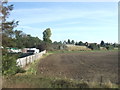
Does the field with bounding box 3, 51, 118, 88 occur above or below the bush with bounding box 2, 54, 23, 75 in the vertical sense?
below

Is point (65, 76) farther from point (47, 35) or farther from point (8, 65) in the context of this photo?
point (47, 35)

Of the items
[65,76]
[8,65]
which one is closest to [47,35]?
[65,76]

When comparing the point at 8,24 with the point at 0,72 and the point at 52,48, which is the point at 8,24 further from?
the point at 52,48

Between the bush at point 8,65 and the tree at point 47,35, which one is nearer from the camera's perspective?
the bush at point 8,65

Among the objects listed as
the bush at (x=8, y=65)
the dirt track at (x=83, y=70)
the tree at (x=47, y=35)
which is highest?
the tree at (x=47, y=35)

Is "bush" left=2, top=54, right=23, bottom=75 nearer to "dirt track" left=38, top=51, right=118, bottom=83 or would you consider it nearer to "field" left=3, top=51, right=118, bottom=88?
"field" left=3, top=51, right=118, bottom=88

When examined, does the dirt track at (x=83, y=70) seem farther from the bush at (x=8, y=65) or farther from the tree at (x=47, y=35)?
the tree at (x=47, y=35)

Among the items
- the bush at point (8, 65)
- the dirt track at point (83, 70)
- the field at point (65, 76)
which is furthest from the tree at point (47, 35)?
the bush at point (8, 65)

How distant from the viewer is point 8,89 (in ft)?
34.9

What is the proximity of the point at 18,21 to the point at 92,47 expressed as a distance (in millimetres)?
138860

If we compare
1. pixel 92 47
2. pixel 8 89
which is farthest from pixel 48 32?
pixel 8 89

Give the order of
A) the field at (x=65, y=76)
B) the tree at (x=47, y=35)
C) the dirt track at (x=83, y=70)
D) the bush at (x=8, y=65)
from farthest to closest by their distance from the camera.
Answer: the tree at (x=47, y=35)
the dirt track at (x=83, y=70)
the bush at (x=8, y=65)
the field at (x=65, y=76)

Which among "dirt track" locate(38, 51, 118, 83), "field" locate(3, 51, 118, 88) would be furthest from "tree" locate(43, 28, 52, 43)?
"field" locate(3, 51, 118, 88)

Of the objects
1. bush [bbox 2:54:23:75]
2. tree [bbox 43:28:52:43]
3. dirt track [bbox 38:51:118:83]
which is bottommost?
dirt track [bbox 38:51:118:83]
